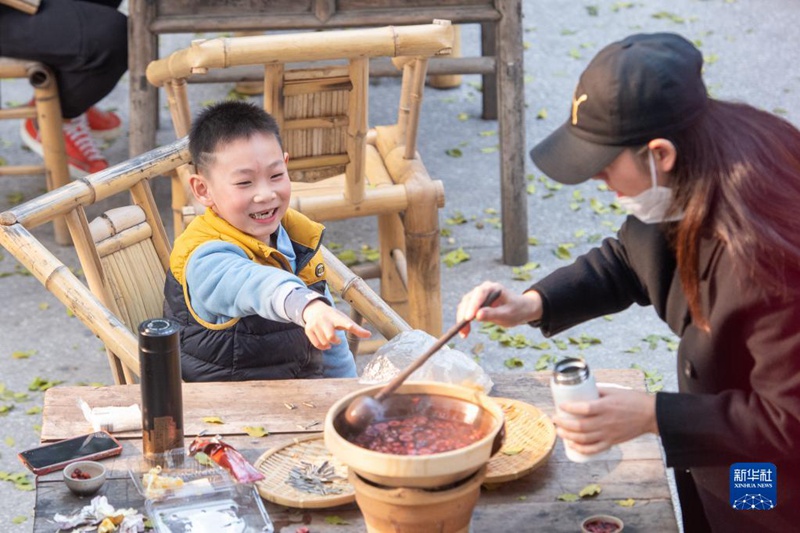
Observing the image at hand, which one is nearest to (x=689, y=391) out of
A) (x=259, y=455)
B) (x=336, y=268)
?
(x=259, y=455)

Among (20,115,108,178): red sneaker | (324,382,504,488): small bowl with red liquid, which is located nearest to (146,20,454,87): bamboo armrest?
(324,382,504,488): small bowl with red liquid

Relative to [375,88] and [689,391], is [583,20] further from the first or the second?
[689,391]

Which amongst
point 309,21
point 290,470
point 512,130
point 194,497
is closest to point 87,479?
point 194,497

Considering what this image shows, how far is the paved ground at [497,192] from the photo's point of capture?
419cm

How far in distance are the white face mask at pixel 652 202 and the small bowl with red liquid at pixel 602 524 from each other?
0.49 meters

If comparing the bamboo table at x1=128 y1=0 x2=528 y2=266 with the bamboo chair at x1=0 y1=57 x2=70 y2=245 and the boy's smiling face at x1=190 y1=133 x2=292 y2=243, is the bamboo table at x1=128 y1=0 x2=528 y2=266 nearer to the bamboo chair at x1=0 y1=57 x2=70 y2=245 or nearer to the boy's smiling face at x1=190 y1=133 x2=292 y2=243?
the bamboo chair at x1=0 y1=57 x2=70 y2=245

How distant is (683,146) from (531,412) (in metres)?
0.66

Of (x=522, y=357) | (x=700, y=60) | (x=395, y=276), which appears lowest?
(x=522, y=357)

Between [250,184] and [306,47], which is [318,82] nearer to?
[306,47]

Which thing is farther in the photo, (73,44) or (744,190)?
(73,44)

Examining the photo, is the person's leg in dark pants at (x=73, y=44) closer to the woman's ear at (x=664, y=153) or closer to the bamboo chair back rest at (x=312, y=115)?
the bamboo chair back rest at (x=312, y=115)

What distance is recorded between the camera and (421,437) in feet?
5.71

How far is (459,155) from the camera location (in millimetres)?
5992

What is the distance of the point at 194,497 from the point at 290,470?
178mm
